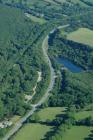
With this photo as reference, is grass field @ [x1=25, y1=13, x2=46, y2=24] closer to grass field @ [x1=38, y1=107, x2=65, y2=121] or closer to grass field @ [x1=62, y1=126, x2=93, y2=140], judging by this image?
grass field @ [x1=38, y1=107, x2=65, y2=121]

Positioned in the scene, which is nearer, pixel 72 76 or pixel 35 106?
pixel 35 106

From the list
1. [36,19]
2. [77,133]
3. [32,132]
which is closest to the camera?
[77,133]

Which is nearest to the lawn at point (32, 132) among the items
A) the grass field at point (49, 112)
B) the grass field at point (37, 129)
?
the grass field at point (37, 129)

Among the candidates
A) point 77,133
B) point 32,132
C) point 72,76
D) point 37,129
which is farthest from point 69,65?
point 32,132

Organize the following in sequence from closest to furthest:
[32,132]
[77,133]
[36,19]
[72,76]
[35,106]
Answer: [77,133] → [32,132] → [35,106] → [72,76] → [36,19]

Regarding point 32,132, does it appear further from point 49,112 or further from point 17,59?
point 17,59

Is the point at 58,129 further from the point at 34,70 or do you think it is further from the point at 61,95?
the point at 34,70
